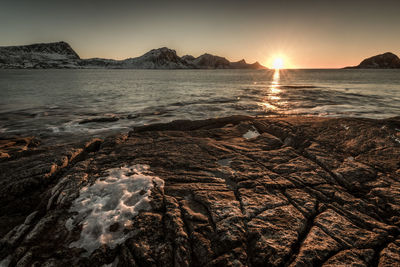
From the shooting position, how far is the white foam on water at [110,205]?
3.70m

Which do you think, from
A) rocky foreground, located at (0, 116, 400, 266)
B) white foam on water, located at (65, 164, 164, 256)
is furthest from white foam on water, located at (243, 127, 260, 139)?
white foam on water, located at (65, 164, 164, 256)

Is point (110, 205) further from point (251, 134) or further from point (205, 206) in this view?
point (251, 134)

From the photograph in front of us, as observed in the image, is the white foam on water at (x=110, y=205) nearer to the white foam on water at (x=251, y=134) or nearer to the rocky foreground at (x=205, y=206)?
the rocky foreground at (x=205, y=206)

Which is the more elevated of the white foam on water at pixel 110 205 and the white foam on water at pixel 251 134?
the white foam on water at pixel 251 134

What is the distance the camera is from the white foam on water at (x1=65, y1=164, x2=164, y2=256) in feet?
12.1

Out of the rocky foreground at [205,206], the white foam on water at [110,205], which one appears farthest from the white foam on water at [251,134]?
the white foam on water at [110,205]

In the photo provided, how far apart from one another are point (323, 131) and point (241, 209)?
265 inches

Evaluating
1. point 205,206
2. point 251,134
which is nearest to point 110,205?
point 205,206

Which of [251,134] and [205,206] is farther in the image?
[251,134]

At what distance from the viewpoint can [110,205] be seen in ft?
14.6

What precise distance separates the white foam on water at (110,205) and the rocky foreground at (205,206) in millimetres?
23

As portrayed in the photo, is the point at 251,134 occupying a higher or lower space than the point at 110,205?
higher

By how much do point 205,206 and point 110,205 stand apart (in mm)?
2172

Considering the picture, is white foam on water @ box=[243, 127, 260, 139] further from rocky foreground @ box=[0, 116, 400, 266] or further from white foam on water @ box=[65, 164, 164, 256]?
white foam on water @ box=[65, 164, 164, 256]
